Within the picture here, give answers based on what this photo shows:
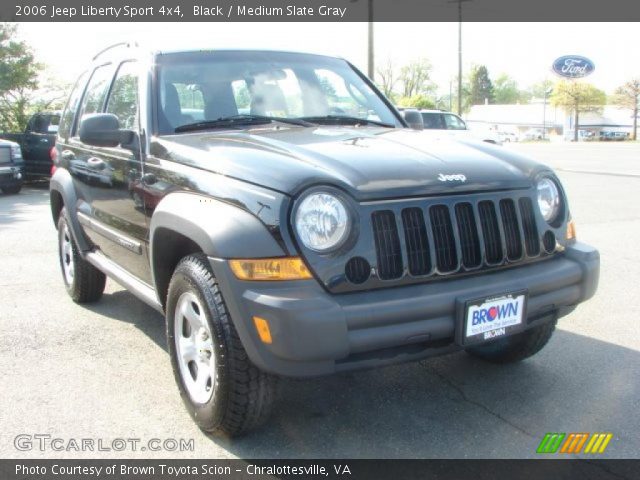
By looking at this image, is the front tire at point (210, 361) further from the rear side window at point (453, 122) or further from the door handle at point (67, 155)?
→ the rear side window at point (453, 122)

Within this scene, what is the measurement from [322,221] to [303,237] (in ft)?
0.36

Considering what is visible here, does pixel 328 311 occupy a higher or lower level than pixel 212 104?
lower

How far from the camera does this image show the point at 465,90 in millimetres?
124562

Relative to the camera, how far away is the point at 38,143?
49.4 feet

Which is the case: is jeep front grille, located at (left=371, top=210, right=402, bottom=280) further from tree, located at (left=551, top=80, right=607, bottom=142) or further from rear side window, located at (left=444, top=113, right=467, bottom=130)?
tree, located at (left=551, top=80, right=607, bottom=142)

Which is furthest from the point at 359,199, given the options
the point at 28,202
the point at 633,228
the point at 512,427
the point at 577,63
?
the point at 577,63

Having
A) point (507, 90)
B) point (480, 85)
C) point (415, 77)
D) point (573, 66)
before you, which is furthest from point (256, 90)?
point (507, 90)

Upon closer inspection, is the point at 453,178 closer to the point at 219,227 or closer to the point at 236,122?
the point at 219,227

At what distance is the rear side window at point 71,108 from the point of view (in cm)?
530

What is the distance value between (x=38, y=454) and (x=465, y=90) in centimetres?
12827

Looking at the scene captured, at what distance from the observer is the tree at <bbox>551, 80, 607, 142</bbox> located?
8131 centimetres

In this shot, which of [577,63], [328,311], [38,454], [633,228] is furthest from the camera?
[577,63]

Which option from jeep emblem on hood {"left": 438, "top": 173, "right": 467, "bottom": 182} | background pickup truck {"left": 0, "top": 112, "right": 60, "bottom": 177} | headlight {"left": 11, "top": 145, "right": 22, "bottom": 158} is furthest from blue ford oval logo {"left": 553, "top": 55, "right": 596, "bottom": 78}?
Result: jeep emblem on hood {"left": 438, "top": 173, "right": 467, "bottom": 182}

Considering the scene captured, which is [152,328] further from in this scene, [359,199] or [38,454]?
[359,199]
